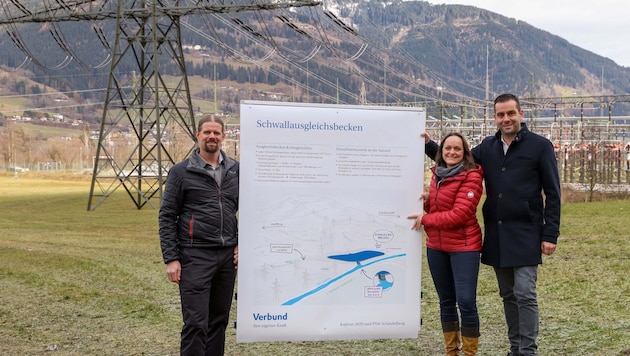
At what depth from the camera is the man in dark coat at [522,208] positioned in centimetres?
643

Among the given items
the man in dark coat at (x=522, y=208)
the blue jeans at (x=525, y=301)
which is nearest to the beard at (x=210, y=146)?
the man in dark coat at (x=522, y=208)

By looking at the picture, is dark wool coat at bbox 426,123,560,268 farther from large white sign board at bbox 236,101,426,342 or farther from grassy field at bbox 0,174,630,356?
grassy field at bbox 0,174,630,356

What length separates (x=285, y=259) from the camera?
6.60 m

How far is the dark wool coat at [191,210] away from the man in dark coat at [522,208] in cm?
215

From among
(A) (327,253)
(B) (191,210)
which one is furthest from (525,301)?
(B) (191,210)

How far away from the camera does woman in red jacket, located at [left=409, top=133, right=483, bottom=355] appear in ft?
20.9

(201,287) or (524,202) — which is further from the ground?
(524,202)

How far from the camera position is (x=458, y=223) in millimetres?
6336

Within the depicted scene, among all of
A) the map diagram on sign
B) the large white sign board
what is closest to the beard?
the large white sign board

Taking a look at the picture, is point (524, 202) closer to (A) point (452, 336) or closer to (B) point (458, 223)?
(B) point (458, 223)

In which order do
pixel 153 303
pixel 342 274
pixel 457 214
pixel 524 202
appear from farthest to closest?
pixel 153 303, pixel 342 274, pixel 524 202, pixel 457 214

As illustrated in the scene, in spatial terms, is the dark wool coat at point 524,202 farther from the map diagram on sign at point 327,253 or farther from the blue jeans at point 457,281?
the map diagram on sign at point 327,253

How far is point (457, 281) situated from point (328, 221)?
111 centimetres

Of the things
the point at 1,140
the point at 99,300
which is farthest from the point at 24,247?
the point at 1,140
